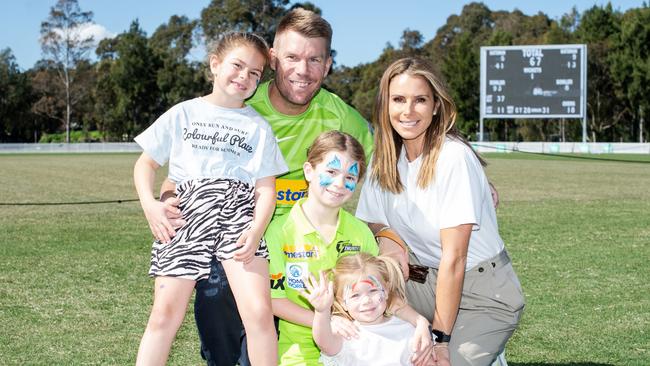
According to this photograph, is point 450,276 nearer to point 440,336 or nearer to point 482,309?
point 440,336

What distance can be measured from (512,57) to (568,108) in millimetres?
4240

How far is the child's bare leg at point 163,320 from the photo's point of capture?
3479mm

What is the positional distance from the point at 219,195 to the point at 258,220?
21 cm

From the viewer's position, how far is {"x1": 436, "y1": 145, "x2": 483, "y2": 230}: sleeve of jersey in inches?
138

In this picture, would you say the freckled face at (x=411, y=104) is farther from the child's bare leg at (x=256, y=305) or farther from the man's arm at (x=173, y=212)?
the man's arm at (x=173, y=212)

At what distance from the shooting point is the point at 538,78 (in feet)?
143

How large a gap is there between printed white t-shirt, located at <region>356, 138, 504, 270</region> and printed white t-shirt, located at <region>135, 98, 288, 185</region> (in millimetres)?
569

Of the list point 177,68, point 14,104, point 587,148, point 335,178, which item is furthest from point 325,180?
point 14,104

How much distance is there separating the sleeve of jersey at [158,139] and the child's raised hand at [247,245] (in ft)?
1.79

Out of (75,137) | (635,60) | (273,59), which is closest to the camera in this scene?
(273,59)

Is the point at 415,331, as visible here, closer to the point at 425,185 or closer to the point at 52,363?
the point at 425,185

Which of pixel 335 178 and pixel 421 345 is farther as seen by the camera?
pixel 335 178

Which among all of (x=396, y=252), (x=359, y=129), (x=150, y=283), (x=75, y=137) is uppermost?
(x=75, y=137)

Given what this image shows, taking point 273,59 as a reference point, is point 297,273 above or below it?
below
